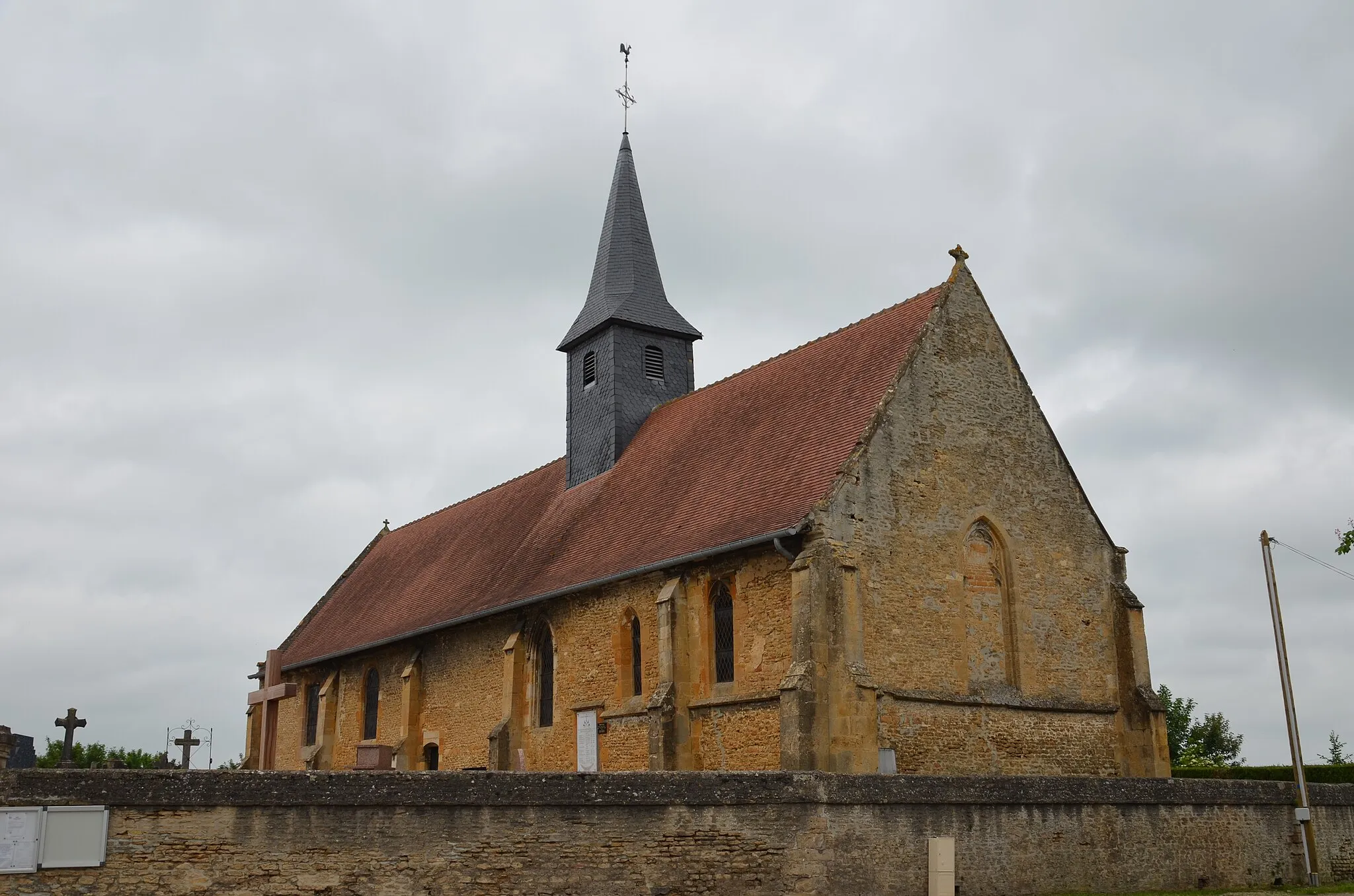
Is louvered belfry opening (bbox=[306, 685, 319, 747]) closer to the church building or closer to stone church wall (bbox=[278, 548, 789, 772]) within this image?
stone church wall (bbox=[278, 548, 789, 772])

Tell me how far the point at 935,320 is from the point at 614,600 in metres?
7.90

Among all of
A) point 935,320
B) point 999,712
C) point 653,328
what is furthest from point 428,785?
point 653,328

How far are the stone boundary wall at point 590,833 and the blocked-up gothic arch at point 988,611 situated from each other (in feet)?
13.3

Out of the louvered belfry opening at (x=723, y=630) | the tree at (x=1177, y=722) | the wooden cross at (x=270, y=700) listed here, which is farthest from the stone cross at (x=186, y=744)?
the tree at (x=1177, y=722)

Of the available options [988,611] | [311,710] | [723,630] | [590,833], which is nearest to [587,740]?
[723,630]

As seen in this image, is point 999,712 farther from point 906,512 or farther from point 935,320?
point 935,320

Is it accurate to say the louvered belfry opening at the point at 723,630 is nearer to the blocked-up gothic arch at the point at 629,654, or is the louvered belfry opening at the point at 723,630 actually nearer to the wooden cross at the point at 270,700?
the blocked-up gothic arch at the point at 629,654

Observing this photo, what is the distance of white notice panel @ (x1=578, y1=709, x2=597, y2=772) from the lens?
897 inches

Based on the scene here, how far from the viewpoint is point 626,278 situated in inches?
1217

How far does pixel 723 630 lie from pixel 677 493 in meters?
3.84

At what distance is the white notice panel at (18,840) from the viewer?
11.1 m

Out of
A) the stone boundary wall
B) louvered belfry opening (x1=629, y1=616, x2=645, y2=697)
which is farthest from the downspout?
the stone boundary wall

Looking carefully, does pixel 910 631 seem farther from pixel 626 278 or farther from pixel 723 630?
pixel 626 278

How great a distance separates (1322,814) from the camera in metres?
19.5
